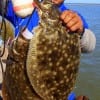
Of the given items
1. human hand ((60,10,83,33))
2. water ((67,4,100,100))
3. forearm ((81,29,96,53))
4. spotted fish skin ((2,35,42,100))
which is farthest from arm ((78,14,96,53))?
water ((67,4,100,100))

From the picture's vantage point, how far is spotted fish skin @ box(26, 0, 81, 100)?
2465 mm

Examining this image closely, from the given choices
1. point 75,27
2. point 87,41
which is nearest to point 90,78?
point 87,41

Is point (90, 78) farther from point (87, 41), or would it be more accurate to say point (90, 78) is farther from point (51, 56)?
point (51, 56)

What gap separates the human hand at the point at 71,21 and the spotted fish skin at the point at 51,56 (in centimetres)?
3

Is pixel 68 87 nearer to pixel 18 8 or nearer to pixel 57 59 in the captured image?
pixel 57 59

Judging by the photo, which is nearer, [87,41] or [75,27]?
[75,27]

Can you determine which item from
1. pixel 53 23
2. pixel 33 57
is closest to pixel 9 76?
pixel 33 57

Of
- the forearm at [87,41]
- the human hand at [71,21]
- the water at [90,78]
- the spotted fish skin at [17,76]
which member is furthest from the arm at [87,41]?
the water at [90,78]

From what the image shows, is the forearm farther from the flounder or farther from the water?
the water

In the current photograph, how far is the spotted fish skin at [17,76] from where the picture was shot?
2551mm

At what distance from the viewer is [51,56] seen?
252 centimetres

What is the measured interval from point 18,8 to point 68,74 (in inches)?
19.7

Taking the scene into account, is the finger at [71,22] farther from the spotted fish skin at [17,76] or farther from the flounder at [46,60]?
the spotted fish skin at [17,76]

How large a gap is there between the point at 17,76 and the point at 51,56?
28cm
